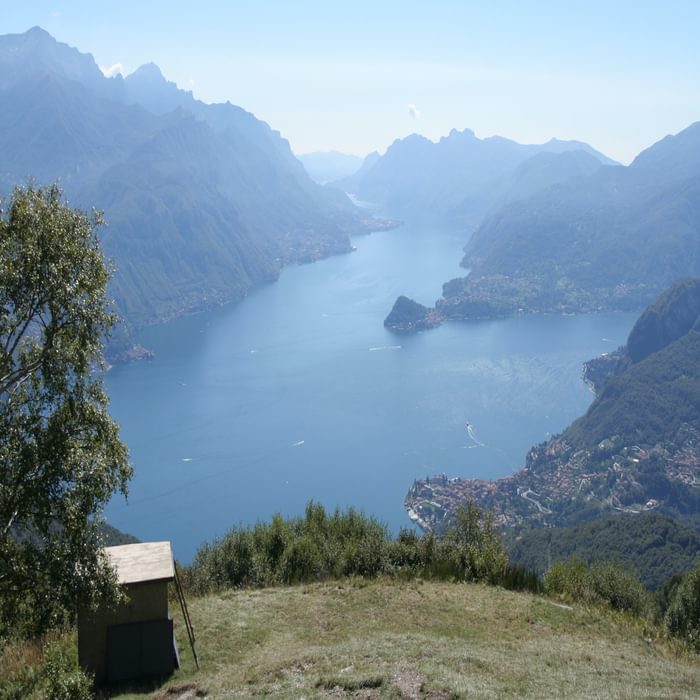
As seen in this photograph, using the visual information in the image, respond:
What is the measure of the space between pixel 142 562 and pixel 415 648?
18.6ft

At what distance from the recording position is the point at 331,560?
22547mm

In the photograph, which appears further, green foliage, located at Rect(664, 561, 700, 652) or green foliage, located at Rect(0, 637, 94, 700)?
green foliage, located at Rect(664, 561, 700, 652)

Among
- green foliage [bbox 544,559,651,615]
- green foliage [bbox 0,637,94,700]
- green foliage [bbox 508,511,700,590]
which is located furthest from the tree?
green foliage [bbox 508,511,700,590]

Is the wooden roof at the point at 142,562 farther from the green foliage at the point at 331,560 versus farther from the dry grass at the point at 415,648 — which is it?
the green foliage at the point at 331,560

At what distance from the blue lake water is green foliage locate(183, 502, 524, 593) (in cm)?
4043

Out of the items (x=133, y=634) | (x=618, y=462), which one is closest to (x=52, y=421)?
(x=133, y=634)

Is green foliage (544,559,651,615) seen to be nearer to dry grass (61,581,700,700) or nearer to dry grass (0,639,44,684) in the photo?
dry grass (61,581,700,700)

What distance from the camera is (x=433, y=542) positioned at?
23.6 metres

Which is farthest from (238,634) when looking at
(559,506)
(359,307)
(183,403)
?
(359,307)

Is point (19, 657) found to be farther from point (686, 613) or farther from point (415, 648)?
point (686, 613)

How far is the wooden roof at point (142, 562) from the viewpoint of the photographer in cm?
1316

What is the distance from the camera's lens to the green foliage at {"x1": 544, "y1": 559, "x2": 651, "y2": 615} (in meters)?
20.8

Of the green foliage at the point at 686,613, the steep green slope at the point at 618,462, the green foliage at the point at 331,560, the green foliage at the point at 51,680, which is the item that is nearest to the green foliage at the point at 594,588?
the green foliage at the point at 686,613

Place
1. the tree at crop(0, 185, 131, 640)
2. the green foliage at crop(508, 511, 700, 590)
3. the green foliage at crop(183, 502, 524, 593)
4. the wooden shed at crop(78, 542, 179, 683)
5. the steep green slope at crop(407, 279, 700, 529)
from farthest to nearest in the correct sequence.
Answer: the steep green slope at crop(407, 279, 700, 529)
the green foliage at crop(508, 511, 700, 590)
the green foliage at crop(183, 502, 524, 593)
the wooden shed at crop(78, 542, 179, 683)
the tree at crop(0, 185, 131, 640)
